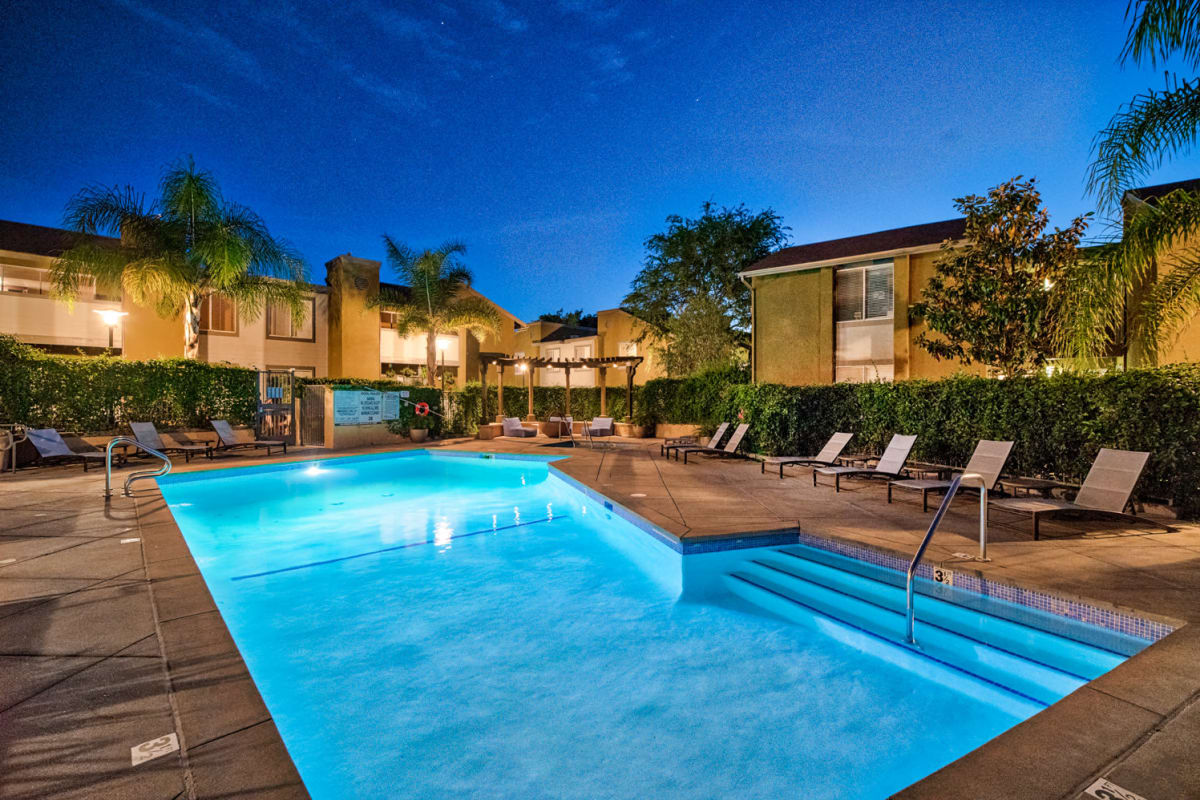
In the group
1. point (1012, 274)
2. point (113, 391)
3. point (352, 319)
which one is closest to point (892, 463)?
point (1012, 274)

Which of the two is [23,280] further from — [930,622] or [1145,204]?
[1145,204]

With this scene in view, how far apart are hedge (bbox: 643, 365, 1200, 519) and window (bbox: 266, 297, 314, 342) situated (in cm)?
2108

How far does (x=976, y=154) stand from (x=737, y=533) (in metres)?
52.4

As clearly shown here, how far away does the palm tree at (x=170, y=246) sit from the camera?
14.4 m

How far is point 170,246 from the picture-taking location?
15031mm

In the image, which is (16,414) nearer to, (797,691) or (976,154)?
(797,691)

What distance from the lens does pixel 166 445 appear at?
1277 cm

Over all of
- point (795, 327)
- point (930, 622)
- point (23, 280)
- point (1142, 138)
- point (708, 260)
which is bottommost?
point (930, 622)

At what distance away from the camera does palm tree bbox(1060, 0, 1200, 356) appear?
4980 mm

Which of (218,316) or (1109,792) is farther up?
(218,316)

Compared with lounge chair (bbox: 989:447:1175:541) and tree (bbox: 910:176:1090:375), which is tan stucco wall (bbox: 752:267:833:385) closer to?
tree (bbox: 910:176:1090:375)

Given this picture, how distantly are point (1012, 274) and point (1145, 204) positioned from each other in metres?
4.58

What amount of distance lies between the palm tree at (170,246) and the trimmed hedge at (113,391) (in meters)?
1.16

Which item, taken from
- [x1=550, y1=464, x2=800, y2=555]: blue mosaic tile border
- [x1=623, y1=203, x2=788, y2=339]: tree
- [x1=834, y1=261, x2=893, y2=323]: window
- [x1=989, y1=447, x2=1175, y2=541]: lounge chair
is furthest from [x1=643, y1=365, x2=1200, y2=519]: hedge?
[x1=623, y1=203, x2=788, y2=339]: tree
